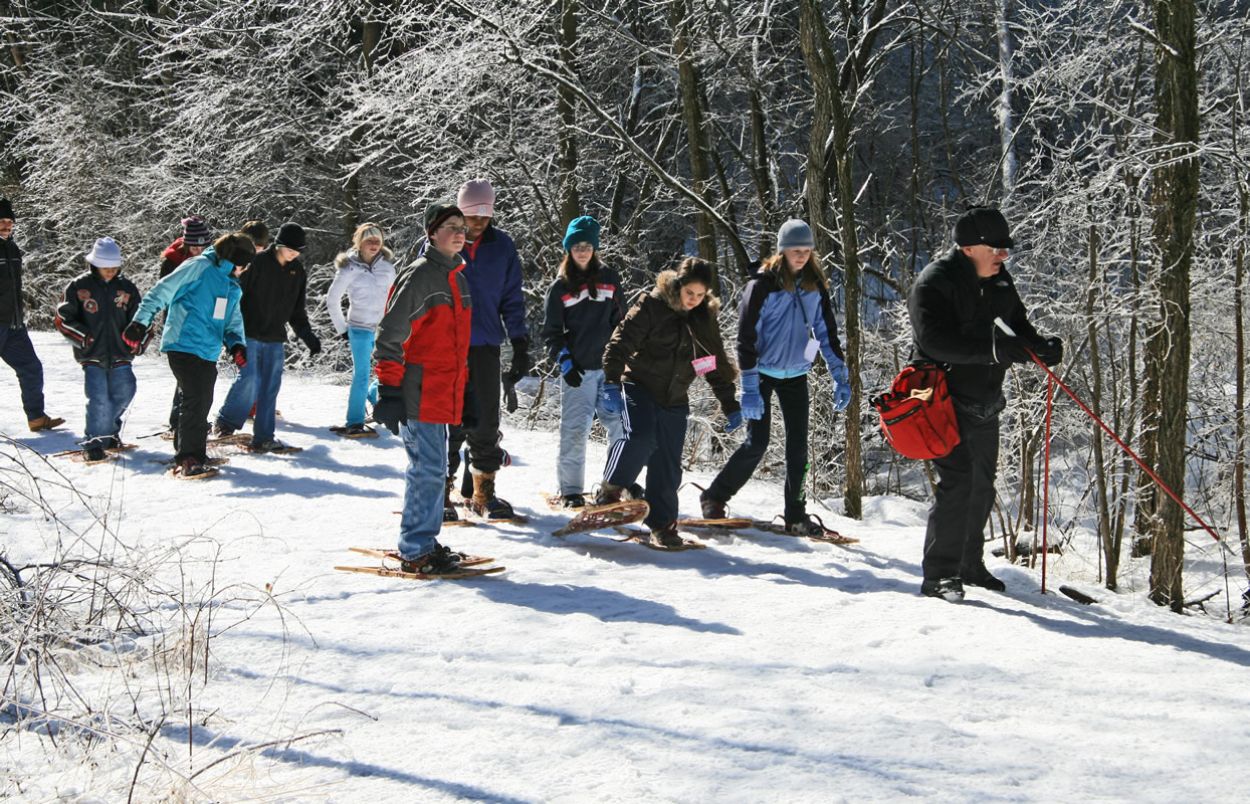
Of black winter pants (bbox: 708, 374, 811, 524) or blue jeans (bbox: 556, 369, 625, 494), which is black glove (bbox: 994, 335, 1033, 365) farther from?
blue jeans (bbox: 556, 369, 625, 494)

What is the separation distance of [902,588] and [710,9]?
870cm

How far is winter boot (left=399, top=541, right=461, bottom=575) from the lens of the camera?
5703mm

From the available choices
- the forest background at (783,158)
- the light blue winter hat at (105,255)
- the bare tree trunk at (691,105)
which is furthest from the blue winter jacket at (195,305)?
the bare tree trunk at (691,105)

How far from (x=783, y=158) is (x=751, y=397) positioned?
1406 centimetres

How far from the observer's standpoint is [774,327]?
7027mm

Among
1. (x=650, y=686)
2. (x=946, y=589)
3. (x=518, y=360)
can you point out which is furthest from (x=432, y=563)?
(x=946, y=589)

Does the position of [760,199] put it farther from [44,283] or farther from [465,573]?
[44,283]

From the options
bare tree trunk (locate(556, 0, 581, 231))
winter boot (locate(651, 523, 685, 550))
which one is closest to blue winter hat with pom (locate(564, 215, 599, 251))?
winter boot (locate(651, 523, 685, 550))

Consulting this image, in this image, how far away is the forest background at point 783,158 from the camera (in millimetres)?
8008

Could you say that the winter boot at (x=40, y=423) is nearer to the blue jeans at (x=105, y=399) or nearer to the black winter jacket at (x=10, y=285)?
the black winter jacket at (x=10, y=285)

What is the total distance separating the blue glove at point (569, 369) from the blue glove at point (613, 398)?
0.83m

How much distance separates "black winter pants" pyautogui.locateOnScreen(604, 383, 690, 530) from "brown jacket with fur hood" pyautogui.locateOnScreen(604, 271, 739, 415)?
0.08m

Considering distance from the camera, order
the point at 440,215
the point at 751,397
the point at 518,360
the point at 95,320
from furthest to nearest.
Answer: the point at 95,320, the point at 518,360, the point at 751,397, the point at 440,215

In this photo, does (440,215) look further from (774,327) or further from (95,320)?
(95,320)
